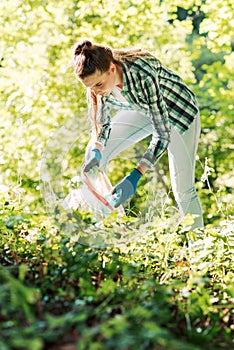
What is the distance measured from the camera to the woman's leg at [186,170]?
9.62 ft

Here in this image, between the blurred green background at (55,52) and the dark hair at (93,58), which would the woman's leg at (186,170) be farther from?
the blurred green background at (55,52)

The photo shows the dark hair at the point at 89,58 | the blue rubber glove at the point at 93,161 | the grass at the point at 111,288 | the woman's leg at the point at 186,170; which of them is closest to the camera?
the grass at the point at 111,288

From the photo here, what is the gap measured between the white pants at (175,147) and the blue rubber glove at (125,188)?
0.29 metres

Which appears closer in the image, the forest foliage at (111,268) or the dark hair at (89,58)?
the forest foliage at (111,268)

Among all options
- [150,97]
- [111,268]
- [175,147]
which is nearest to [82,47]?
[150,97]

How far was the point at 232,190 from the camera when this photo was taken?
25.8 feet

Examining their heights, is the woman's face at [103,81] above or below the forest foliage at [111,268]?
above

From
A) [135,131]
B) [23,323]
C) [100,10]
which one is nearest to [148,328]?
[23,323]

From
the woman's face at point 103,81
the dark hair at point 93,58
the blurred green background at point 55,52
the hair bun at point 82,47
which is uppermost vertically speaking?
the hair bun at point 82,47

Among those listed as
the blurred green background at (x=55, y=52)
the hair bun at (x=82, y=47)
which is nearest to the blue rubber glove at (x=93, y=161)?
the hair bun at (x=82, y=47)

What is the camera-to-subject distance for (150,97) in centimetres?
257

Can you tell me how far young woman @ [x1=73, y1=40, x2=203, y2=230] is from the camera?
8.17ft

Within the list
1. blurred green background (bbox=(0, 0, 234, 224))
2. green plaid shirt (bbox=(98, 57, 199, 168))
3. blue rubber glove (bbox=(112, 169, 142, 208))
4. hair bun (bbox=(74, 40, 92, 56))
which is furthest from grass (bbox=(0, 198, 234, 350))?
blurred green background (bbox=(0, 0, 234, 224))

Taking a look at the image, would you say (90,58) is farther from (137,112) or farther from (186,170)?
(186,170)
